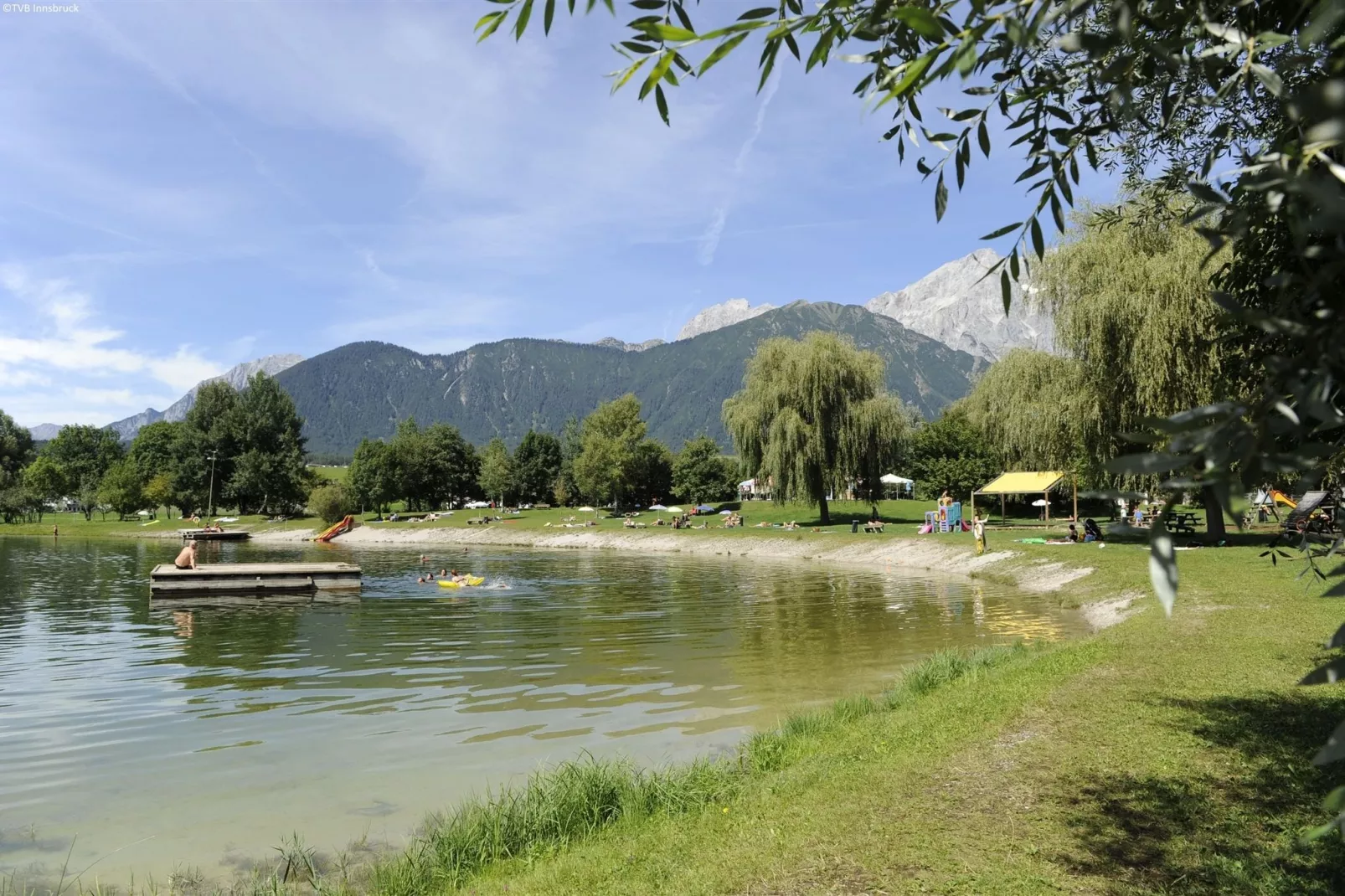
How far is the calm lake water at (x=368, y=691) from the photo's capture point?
8453mm

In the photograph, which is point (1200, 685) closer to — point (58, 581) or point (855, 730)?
point (855, 730)

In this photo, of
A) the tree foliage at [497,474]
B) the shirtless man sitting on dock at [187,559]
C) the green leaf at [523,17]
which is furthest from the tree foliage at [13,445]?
the green leaf at [523,17]

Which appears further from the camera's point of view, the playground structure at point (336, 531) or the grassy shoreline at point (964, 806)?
the playground structure at point (336, 531)

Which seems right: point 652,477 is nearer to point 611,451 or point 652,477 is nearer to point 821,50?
point 611,451

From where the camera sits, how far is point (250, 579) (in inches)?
1188

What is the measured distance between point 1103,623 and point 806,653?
22.5ft

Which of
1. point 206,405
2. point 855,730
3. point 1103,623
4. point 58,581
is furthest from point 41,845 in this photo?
point 206,405

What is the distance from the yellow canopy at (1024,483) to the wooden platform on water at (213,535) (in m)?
61.4

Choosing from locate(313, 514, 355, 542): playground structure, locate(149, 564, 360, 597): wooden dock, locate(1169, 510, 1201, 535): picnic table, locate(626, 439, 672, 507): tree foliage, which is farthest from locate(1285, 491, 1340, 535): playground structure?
locate(626, 439, 672, 507): tree foliage

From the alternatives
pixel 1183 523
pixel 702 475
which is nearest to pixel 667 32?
pixel 1183 523

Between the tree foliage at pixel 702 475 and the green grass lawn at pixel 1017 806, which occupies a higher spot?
the tree foliage at pixel 702 475

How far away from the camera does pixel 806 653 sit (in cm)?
1670

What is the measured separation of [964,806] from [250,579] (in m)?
29.6

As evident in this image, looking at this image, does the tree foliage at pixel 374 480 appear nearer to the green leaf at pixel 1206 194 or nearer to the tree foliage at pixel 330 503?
the tree foliage at pixel 330 503
